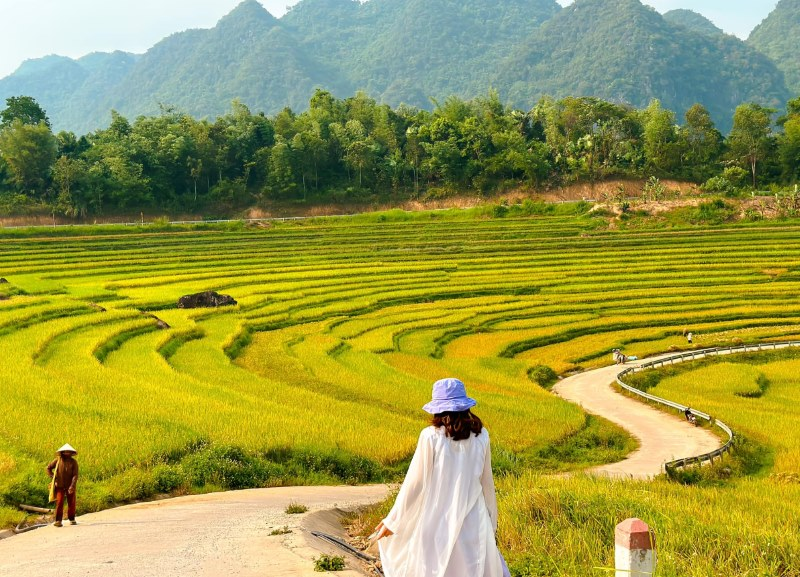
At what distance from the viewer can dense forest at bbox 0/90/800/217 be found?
76.3m

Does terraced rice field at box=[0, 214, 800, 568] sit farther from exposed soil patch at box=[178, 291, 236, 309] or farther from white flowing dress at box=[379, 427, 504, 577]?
white flowing dress at box=[379, 427, 504, 577]

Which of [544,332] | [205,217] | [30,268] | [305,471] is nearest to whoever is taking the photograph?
[305,471]

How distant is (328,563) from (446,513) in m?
1.54

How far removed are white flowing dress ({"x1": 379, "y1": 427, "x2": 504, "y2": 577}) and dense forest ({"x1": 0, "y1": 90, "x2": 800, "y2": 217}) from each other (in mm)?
73414

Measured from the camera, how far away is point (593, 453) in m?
16.8

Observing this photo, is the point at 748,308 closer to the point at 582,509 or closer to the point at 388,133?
the point at 582,509

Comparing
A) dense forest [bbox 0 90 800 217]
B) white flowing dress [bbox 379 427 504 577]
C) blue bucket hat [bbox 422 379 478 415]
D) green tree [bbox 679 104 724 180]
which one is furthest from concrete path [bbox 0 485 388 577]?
green tree [bbox 679 104 724 180]

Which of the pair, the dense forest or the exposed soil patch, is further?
the dense forest

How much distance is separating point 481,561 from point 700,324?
105 ft

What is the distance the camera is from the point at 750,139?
282 ft

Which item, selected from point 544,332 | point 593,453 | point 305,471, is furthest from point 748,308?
point 305,471

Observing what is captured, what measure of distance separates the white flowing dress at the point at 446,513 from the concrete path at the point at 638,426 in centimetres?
764

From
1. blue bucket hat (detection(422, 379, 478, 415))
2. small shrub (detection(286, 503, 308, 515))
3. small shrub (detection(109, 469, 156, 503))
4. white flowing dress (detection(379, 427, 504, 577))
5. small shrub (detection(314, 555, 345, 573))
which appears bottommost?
small shrub (detection(109, 469, 156, 503))

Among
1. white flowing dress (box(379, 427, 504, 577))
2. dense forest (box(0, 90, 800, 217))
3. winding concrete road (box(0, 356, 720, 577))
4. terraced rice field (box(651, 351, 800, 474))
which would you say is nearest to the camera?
white flowing dress (box(379, 427, 504, 577))
